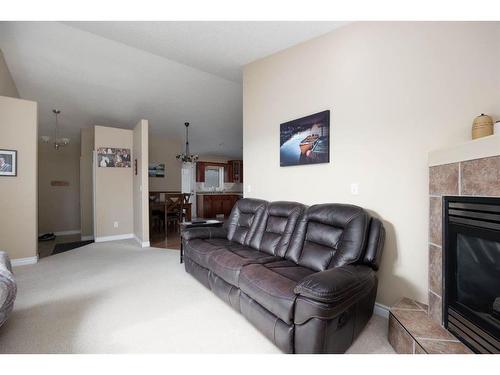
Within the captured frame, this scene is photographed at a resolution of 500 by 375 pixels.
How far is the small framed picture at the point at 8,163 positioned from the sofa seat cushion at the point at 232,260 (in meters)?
3.34

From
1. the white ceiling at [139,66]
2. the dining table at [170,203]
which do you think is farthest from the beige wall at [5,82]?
the dining table at [170,203]

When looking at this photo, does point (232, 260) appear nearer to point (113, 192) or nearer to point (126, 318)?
point (126, 318)

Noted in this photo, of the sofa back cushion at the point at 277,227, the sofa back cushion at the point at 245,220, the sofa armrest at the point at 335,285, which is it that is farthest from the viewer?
the sofa back cushion at the point at 245,220

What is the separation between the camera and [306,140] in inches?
103

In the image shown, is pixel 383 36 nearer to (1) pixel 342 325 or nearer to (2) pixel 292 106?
(2) pixel 292 106

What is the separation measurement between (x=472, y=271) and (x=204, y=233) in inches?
97.2

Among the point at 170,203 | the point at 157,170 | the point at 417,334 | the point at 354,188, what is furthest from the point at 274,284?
the point at 157,170

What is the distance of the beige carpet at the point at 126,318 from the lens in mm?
1558

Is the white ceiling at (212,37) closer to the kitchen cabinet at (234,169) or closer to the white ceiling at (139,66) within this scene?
the white ceiling at (139,66)

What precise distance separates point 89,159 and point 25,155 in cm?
235

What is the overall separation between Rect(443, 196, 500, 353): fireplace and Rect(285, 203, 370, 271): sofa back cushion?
53 cm

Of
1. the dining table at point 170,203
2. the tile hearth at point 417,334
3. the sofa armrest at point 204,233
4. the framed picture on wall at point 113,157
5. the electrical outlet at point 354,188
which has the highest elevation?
the framed picture on wall at point 113,157

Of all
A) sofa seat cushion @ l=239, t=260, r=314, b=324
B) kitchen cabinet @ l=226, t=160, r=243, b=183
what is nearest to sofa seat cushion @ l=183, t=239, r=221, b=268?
sofa seat cushion @ l=239, t=260, r=314, b=324
